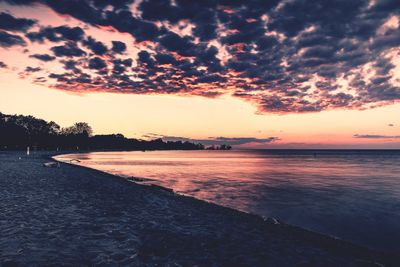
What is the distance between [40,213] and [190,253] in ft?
24.8

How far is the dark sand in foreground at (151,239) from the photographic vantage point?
27.3ft

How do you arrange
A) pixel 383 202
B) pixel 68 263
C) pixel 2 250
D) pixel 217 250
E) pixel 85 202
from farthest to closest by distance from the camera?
pixel 383 202 → pixel 85 202 → pixel 217 250 → pixel 2 250 → pixel 68 263

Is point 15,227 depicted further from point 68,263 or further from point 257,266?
point 257,266

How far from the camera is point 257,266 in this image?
27.2 feet

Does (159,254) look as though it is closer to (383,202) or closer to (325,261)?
(325,261)

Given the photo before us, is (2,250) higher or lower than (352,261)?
higher

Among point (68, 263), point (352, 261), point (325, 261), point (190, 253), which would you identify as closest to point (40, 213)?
point (68, 263)

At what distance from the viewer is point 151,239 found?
1027 cm

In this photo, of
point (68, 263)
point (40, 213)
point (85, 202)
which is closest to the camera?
point (68, 263)

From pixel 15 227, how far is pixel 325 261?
1037 centimetres

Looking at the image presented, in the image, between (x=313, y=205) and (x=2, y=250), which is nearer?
(x=2, y=250)

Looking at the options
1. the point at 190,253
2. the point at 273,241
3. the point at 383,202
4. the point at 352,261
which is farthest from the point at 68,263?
the point at 383,202

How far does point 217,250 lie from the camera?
31.1ft

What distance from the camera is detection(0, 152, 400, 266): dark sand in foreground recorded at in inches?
328
